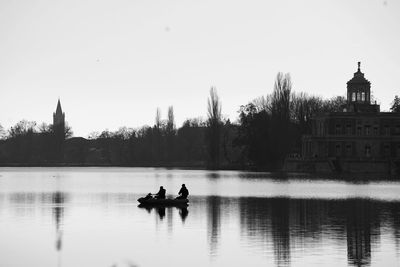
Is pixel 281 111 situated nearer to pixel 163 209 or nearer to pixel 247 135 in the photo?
pixel 247 135

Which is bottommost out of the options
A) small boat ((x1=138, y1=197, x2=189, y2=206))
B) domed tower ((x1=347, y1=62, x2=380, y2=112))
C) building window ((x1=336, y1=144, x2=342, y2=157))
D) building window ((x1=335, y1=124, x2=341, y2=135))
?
small boat ((x1=138, y1=197, x2=189, y2=206))

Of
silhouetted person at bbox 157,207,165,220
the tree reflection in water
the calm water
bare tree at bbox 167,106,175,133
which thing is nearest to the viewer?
the calm water

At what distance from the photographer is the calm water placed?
27.6 m

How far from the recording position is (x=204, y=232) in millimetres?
35844

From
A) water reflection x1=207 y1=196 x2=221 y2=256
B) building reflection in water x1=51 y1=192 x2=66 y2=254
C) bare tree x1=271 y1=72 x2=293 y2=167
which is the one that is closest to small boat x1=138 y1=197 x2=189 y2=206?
water reflection x1=207 y1=196 x2=221 y2=256

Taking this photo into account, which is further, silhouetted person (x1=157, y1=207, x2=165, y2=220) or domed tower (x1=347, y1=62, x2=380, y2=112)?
domed tower (x1=347, y1=62, x2=380, y2=112)

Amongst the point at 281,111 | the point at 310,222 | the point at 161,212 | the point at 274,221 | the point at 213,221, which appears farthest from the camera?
the point at 281,111

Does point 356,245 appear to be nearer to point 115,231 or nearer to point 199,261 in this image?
point 199,261

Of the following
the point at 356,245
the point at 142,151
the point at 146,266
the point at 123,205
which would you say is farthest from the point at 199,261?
the point at 142,151

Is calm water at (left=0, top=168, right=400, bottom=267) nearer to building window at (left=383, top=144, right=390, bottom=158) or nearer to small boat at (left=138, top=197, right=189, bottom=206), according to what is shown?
small boat at (left=138, top=197, right=189, bottom=206)

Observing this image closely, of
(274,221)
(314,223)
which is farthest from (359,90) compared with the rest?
(314,223)

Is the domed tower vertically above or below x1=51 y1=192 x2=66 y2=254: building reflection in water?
above

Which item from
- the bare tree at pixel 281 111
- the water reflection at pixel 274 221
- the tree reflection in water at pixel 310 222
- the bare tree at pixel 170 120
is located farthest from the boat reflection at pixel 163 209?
the bare tree at pixel 170 120

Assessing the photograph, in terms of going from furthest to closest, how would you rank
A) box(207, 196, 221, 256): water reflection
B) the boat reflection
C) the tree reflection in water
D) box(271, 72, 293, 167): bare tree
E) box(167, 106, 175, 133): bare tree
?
box(167, 106, 175, 133): bare tree → box(271, 72, 293, 167): bare tree → the boat reflection → box(207, 196, 221, 256): water reflection → the tree reflection in water
